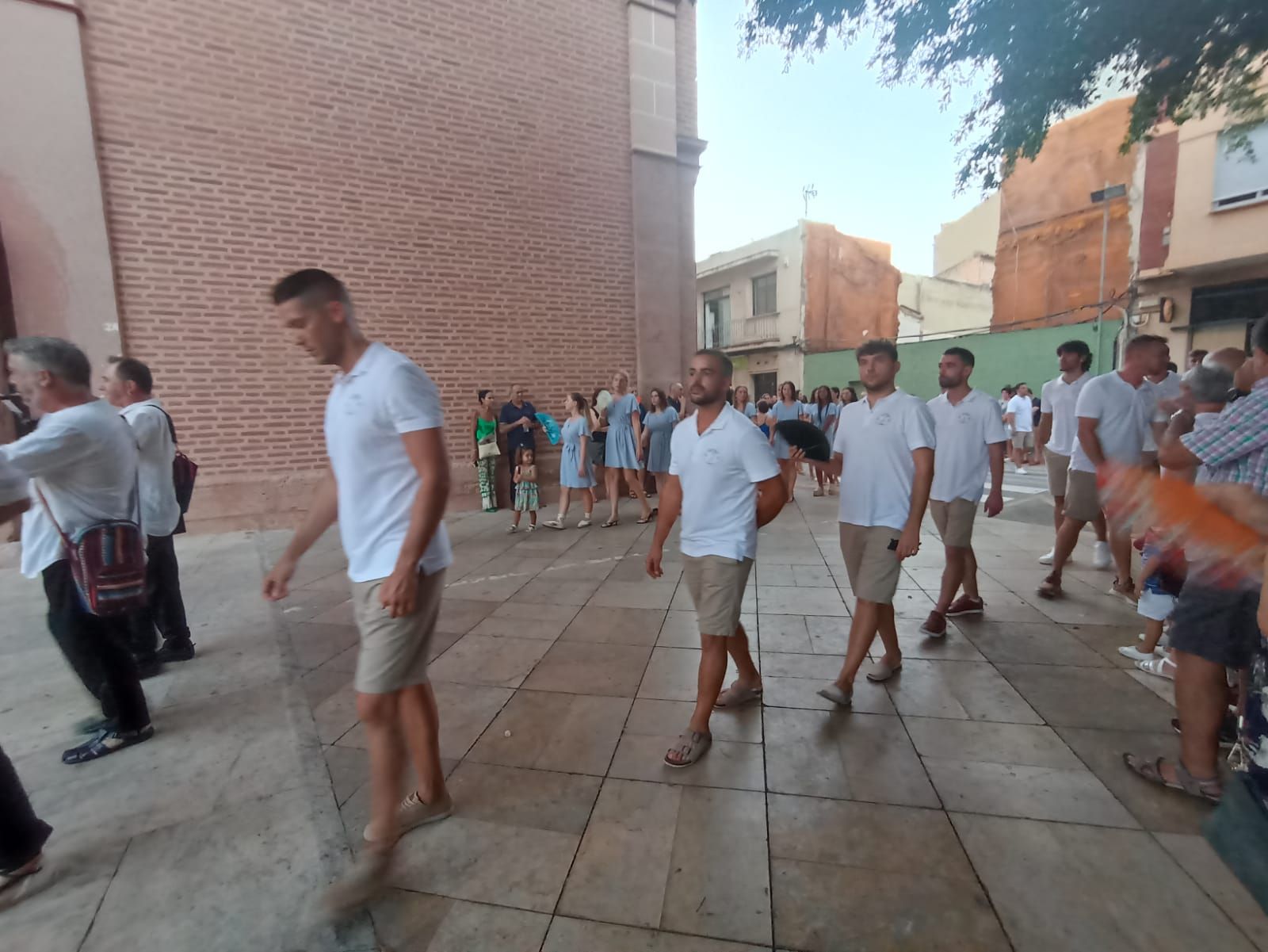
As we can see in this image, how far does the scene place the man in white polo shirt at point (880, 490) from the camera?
3135 mm

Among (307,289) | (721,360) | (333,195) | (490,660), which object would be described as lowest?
(490,660)

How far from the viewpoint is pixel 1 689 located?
3695 millimetres

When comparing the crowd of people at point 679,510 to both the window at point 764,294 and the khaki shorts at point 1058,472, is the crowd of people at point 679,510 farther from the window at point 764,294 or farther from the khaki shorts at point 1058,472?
the window at point 764,294

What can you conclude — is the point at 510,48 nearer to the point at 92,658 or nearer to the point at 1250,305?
the point at 92,658

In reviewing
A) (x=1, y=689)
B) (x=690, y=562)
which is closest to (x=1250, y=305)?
(x=690, y=562)

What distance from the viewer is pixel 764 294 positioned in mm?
26859

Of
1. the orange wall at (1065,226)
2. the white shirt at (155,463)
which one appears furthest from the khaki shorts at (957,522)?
the orange wall at (1065,226)

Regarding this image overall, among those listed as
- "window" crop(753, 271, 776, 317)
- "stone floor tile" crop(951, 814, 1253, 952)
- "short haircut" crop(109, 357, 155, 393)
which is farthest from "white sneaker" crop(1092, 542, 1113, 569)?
"window" crop(753, 271, 776, 317)

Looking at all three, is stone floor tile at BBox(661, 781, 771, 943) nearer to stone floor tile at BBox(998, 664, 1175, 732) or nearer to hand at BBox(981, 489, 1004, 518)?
stone floor tile at BBox(998, 664, 1175, 732)

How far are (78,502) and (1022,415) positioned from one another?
15.1 meters

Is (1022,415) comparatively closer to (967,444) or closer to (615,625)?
(967,444)

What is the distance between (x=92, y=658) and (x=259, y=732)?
82 cm

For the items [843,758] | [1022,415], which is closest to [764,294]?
[1022,415]

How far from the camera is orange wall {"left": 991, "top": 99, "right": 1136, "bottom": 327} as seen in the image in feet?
53.7
